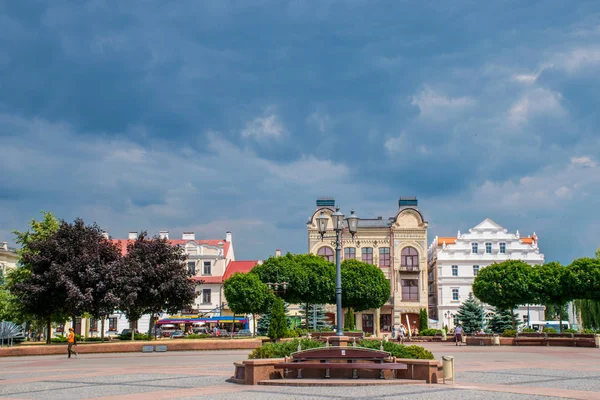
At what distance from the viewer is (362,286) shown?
6178 cm

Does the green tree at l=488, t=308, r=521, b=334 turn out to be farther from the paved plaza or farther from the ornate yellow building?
the paved plaza

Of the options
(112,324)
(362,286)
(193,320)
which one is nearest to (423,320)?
(362,286)

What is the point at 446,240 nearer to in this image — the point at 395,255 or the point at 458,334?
the point at 395,255

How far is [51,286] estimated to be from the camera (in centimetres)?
4025

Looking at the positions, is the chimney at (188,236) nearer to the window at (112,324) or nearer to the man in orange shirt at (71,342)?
the window at (112,324)

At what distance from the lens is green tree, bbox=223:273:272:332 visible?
51625 mm

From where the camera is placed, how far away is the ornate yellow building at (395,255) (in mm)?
71188

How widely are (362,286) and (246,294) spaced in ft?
46.9

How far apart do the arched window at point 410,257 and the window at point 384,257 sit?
5.33ft

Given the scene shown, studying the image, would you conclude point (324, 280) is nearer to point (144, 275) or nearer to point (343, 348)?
point (144, 275)

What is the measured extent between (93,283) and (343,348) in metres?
27.2

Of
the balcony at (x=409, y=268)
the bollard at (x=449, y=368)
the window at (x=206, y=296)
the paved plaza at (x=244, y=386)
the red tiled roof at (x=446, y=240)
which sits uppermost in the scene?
the red tiled roof at (x=446, y=240)

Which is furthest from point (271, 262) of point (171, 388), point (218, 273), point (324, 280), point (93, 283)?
point (171, 388)

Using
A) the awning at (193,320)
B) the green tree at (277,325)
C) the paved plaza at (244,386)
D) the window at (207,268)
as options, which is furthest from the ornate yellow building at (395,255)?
the paved plaza at (244,386)
